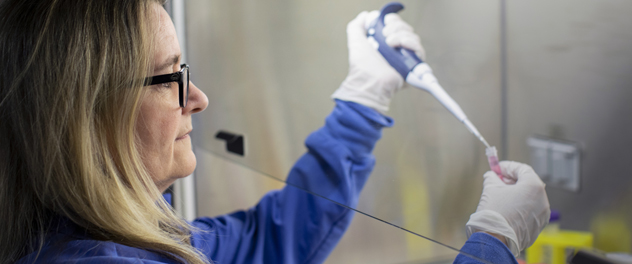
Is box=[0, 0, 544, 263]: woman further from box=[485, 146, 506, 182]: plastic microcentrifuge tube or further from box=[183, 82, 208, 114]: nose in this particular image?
box=[485, 146, 506, 182]: plastic microcentrifuge tube

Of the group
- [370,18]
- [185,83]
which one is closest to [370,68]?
[370,18]

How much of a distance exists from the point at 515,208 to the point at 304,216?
23.3 inches

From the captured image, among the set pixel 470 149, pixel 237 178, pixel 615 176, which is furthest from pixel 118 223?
pixel 237 178

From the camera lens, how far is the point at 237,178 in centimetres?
147

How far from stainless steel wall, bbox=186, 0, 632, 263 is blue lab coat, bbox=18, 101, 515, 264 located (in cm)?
4

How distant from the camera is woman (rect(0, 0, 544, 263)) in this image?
2.00 feet

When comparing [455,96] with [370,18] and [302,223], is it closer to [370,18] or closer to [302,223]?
[370,18]

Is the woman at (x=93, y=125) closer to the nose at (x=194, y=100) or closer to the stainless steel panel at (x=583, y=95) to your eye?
the nose at (x=194, y=100)

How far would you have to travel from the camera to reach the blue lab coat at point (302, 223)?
0.59 m

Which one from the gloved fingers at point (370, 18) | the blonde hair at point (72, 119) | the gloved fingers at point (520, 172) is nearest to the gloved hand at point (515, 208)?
the gloved fingers at point (520, 172)

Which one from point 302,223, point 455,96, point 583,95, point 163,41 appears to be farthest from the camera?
point 302,223

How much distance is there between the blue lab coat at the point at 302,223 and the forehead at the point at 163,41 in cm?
28

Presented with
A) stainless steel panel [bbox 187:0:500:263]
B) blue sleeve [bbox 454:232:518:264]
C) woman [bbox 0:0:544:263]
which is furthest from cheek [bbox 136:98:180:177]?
blue sleeve [bbox 454:232:518:264]

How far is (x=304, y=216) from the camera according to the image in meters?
1.03
